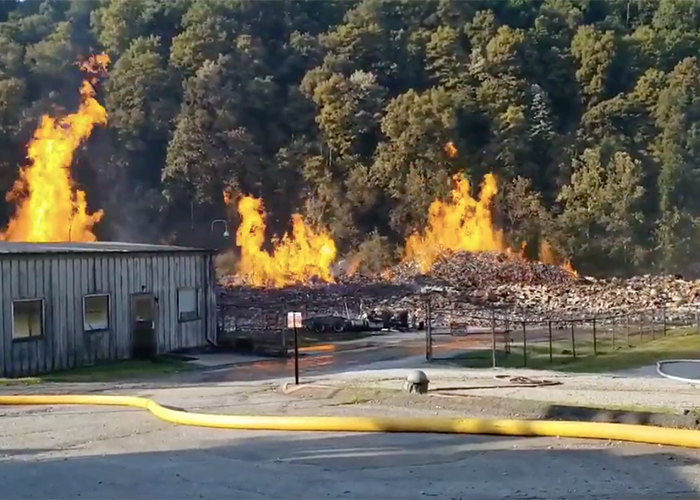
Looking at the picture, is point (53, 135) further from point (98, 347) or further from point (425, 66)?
point (98, 347)

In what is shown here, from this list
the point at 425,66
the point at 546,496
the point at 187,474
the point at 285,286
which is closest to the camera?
the point at 546,496

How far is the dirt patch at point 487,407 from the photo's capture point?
487 inches

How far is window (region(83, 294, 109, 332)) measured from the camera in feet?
82.1

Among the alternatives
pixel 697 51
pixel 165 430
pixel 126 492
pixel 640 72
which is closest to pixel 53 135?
pixel 640 72

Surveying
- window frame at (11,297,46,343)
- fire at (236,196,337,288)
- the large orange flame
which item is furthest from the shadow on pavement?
the large orange flame

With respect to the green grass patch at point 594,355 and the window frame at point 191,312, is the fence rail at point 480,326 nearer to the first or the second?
the green grass patch at point 594,355

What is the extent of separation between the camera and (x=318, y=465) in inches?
431

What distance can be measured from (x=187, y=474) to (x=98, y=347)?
1556 cm

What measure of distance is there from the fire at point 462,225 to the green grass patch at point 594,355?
32.2m

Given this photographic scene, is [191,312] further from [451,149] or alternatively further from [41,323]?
[451,149]

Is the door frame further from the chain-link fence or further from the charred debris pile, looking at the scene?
the charred debris pile

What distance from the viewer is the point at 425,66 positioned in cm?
7312

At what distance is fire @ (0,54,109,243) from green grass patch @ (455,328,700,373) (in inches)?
1501

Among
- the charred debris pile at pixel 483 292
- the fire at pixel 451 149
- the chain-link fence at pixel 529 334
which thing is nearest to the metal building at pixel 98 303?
the chain-link fence at pixel 529 334
